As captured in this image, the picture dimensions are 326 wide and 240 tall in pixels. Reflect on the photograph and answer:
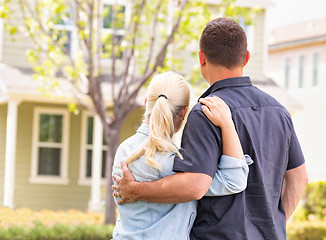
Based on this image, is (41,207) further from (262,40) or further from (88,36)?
(262,40)

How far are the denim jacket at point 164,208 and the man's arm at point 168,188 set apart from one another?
5cm

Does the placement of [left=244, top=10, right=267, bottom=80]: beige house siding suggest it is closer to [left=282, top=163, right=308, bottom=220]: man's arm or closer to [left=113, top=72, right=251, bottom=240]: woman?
[left=282, top=163, right=308, bottom=220]: man's arm

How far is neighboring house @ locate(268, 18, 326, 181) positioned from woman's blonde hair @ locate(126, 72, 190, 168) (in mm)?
20817

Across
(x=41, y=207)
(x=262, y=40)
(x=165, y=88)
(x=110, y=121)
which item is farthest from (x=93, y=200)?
(x=165, y=88)

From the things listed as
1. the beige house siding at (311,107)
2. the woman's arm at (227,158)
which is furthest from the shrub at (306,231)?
the beige house siding at (311,107)

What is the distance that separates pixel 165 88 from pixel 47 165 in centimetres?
1276

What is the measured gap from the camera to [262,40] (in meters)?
17.4

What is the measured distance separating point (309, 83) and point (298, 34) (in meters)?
3.46

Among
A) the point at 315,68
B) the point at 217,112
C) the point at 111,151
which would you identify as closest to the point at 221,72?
the point at 217,112

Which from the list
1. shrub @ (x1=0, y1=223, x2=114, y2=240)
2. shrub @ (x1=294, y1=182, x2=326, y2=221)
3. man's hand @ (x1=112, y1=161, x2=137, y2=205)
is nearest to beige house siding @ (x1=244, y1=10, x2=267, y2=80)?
shrub @ (x1=294, y1=182, x2=326, y2=221)

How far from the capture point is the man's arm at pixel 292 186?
2.96 meters

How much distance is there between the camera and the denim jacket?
8.52ft

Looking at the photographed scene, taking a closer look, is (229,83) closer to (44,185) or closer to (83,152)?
(44,185)

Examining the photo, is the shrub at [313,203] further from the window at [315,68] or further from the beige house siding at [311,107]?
the window at [315,68]
